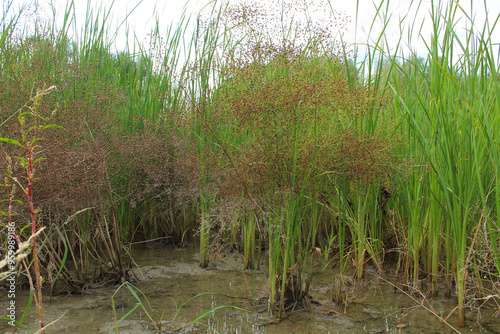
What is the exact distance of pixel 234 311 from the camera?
248 cm

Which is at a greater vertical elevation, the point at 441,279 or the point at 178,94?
the point at 178,94

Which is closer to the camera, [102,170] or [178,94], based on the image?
[102,170]

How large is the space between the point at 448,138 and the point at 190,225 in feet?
9.41

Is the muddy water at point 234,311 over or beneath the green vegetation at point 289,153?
beneath

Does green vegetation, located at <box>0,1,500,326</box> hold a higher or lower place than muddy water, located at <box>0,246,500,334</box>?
higher

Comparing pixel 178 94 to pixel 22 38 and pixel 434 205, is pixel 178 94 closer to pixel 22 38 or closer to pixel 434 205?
pixel 22 38

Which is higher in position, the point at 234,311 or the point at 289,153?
the point at 289,153

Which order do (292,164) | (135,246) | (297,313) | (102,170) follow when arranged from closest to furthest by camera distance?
(292,164), (297,313), (102,170), (135,246)

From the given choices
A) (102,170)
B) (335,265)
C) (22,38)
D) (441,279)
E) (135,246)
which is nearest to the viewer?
(102,170)

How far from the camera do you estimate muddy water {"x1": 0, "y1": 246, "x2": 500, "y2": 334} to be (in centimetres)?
222

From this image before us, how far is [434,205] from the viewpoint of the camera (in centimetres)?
250

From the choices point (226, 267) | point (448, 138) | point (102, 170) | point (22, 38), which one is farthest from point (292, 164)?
point (22, 38)

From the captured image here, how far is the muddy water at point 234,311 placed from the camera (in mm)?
→ 2225

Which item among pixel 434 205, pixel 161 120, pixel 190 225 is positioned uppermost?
pixel 161 120
